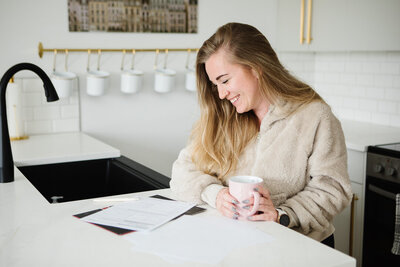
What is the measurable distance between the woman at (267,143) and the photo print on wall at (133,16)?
4.85 ft

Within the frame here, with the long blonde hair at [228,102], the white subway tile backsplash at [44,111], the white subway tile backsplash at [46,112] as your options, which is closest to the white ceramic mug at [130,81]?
the white subway tile backsplash at [44,111]

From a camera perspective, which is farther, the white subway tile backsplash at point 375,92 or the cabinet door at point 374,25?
the white subway tile backsplash at point 375,92

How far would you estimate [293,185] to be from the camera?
1655 mm

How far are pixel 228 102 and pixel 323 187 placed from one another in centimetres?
54

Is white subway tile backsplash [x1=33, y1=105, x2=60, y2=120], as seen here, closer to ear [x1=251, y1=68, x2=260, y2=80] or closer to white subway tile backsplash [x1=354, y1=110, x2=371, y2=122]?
ear [x1=251, y1=68, x2=260, y2=80]

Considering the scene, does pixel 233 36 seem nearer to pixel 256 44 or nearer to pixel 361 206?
pixel 256 44

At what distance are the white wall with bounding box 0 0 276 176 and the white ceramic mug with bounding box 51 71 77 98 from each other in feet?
0.30

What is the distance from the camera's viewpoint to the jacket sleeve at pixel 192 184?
1619mm

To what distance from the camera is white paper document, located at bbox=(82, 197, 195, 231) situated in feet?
4.60

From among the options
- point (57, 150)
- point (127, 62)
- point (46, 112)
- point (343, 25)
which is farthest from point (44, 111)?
point (343, 25)

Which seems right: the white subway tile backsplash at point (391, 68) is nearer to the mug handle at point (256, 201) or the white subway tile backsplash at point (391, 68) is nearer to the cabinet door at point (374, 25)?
the cabinet door at point (374, 25)

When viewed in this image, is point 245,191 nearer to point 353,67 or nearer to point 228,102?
point 228,102

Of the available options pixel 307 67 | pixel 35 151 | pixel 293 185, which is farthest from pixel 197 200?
pixel 307 67

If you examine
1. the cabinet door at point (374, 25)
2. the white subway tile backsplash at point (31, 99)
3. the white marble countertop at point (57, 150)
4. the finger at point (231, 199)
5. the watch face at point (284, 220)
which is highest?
the cabinet door at point (374, 25)
